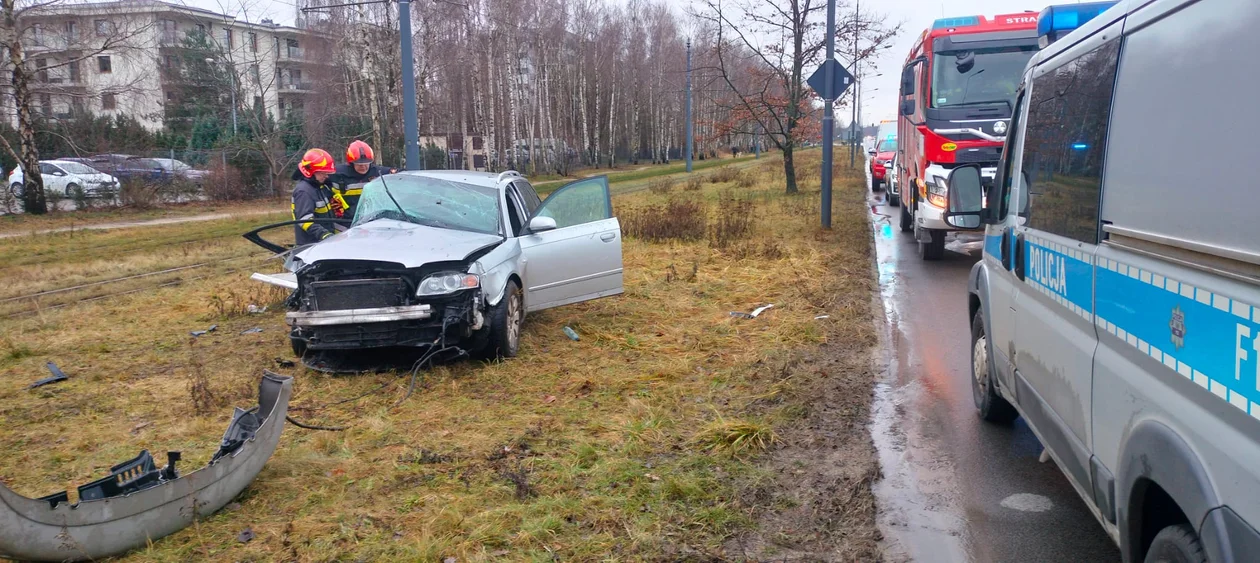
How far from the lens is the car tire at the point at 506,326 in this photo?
7371mm

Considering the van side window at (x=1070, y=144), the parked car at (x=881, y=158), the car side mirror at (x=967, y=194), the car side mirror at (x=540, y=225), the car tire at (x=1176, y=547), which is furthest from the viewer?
the parked car at (x=881, y=158)

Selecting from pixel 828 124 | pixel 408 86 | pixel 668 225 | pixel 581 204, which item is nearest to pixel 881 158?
pixel 828 124

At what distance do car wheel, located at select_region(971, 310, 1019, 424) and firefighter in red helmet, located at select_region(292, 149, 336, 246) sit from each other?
19.8 ft

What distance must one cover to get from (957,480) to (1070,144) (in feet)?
6.67

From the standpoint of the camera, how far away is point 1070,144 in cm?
389

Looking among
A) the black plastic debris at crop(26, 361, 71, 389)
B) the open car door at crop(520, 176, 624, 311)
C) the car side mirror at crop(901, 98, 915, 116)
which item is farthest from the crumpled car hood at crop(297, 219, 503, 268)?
the car side mirror at crop(901, 98, 915, 116)

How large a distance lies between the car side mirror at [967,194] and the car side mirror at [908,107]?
960cm

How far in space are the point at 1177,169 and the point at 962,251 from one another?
42.4ft

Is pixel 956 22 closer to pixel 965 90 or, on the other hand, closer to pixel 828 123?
pixel 965 90

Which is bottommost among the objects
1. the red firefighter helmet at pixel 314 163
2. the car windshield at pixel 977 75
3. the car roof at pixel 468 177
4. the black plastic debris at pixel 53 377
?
the black plastic debris at pixel 53 377

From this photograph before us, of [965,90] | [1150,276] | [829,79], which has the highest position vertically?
[829,79]

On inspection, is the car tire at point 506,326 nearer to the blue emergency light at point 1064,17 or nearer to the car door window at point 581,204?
the car door window at point 581,204

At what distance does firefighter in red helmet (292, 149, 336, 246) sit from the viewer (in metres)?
9.15

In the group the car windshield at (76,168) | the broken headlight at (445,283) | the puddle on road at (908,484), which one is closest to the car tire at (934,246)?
the puddle on road at (908,484)
